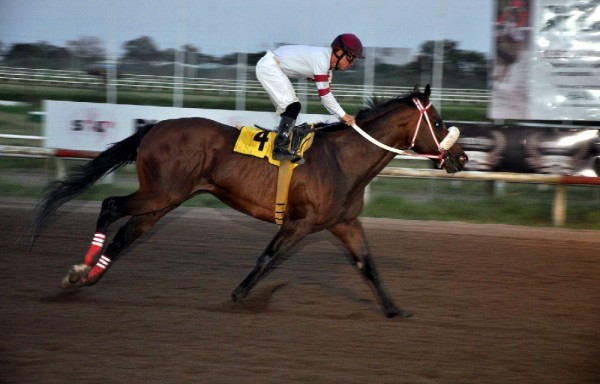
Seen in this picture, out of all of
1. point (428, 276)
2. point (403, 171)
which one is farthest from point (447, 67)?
point (428, 276)

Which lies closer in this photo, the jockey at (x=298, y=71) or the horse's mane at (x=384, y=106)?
the jockey at (x=298, y=71)

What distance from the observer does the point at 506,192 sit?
15.4m

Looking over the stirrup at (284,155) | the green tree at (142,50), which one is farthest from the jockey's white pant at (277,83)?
the green tree at (142,50)

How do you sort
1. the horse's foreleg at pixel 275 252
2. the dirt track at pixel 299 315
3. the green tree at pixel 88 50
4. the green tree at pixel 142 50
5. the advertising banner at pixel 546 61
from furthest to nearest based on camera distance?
the green tree at pixel 88 50 → the green tree at pixel 142 50 → the advertising banner at pixel 546 61 → the horse's foreleg at pixel 275 252 → the dirt track at pixel 299 315

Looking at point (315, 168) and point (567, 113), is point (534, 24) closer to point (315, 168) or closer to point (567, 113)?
point (567, 113)

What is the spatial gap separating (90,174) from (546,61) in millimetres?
9553

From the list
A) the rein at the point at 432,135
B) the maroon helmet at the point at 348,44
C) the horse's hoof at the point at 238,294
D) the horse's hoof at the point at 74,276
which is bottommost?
the horse's hoof at the point at 238,294

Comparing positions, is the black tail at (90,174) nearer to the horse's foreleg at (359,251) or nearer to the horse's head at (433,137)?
the horse's foreleg at (359,251)

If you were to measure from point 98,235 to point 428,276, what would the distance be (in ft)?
11.7

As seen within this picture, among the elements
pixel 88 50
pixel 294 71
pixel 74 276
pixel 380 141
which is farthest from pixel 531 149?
pixel 88 50

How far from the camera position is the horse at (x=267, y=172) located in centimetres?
715

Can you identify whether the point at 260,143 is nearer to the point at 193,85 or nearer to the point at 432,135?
the point at 432,135

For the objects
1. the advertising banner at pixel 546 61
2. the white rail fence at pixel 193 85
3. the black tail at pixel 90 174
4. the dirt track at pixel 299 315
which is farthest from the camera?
the white rail fence at pixel 193 85

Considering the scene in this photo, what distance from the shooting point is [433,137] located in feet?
23.8
